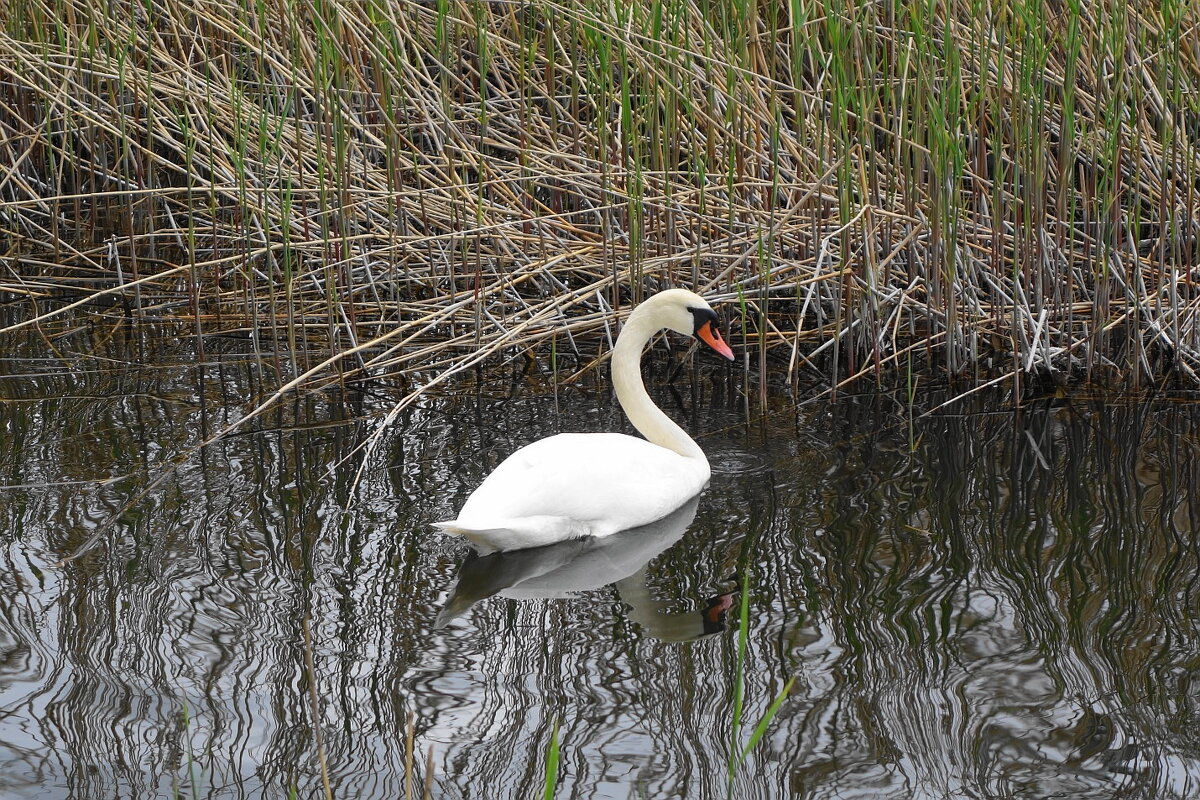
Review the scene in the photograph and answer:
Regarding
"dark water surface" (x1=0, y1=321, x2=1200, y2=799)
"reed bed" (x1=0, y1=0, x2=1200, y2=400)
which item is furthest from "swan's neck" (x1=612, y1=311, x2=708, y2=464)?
"reed bed" (x1=0, y1=0, x2=1200, y2=400)

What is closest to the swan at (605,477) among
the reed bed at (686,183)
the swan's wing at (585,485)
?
the swan's wing at (585,485)

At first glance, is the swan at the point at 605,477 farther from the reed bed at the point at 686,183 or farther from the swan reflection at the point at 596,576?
the reed bed at the point at 686,183

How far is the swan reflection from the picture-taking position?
380 cm

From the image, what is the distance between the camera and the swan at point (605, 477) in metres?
4.18

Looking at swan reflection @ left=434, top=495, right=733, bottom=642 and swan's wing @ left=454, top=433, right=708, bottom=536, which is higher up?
swan's wing @ left=454, top=433, right=708, bottom=536

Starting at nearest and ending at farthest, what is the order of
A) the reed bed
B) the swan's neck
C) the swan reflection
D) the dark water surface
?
the dark water surface < the swan reflection < the swan's neck < the reed bed

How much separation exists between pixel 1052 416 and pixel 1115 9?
4.94ft

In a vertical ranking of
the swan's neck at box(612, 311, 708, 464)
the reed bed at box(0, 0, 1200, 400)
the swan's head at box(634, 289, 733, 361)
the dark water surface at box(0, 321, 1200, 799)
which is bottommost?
the dark water surface at box(0, 321, 1200, 799)

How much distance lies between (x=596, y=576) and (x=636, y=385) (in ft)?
3.41

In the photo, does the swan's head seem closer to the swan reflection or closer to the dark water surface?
the dark water surface

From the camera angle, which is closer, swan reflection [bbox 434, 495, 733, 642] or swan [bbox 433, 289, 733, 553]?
swan reflection [bbox 434, 495, 733, 642]

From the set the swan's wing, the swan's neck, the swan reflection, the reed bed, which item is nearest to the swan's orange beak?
the swan's neck

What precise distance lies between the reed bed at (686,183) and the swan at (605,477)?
19.4 inches

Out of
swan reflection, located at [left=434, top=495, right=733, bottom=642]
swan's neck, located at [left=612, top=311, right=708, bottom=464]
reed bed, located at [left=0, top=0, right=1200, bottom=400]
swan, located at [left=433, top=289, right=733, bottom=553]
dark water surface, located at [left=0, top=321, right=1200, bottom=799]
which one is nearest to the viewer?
dark water surface, located at [left=0, top=321, right=1200, bottom=799]
